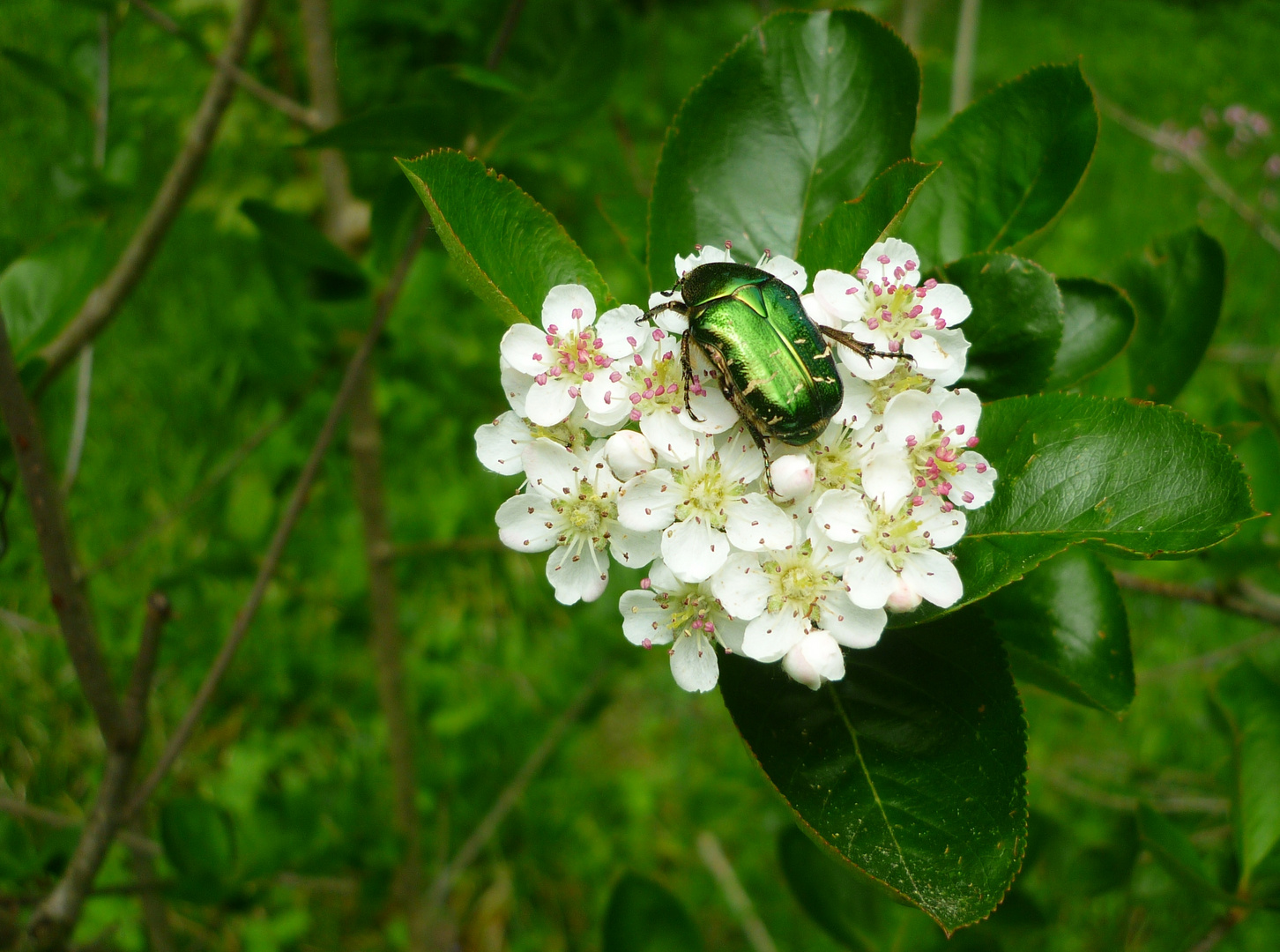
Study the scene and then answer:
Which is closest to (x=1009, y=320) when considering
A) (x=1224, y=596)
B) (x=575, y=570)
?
(x=575, y=570)

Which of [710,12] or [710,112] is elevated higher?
[710,112]

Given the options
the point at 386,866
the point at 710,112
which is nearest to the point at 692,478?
the point at 710,112

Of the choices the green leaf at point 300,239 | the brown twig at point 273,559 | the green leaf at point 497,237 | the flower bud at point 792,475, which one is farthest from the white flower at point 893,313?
the green leaf at point 300,239

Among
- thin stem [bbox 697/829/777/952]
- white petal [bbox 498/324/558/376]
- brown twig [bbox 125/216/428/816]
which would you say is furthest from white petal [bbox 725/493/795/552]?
thin stem [bbox 697/829/777/952]

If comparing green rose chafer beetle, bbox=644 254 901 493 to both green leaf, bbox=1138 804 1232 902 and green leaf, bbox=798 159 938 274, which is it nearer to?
green leaf, bbox=798 159 938 274

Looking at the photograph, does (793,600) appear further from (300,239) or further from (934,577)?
(300,239)

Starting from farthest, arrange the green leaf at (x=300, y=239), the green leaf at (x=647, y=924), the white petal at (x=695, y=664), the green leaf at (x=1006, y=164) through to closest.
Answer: the green leaf at (x=647, y=924) → the green leaf at (x=300, y=239) → the green leaf at (x=1006, y=164) → the white petal at (x=695, y=664)

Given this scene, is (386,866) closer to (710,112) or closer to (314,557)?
(314,557)

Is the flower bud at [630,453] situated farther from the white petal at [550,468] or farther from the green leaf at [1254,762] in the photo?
the green leaf at [1254,762]
